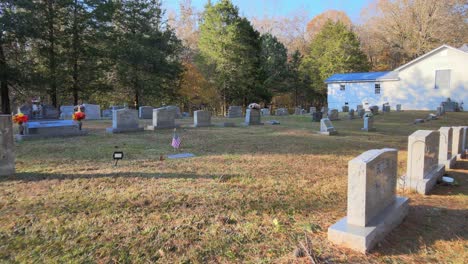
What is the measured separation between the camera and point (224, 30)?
3269 cm

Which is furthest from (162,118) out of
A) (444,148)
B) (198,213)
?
(444,148)

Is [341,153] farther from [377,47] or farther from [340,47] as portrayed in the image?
[377,47]

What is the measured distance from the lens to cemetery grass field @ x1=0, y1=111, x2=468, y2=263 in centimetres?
292

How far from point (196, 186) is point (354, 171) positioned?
254cm

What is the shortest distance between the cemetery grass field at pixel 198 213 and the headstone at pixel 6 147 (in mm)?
298

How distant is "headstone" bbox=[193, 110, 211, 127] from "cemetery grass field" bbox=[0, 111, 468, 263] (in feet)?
24.9

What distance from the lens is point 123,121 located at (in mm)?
12172

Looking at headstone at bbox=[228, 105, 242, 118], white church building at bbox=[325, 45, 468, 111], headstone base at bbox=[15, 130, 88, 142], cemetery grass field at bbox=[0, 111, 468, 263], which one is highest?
white church building at bbox=[325, 45, 468, 111]

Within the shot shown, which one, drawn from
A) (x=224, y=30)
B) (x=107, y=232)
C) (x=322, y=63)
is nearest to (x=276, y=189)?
(x=107, y=232)

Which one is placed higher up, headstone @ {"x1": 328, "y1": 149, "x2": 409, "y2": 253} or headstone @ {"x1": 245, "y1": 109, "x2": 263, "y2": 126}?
headstone @ {"x1": 245, "y1": 109, "x2": 263, "y2": 126}

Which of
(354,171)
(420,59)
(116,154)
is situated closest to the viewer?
(354,171)

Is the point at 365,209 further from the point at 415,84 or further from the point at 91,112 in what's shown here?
the point at 415,84

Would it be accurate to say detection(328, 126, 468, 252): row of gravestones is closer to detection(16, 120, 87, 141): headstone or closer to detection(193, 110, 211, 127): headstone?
Result: detection(16, 120, 87, 141): headstone

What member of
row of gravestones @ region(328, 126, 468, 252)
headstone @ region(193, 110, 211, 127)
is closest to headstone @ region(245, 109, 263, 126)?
headstone @ region(193, 110, 211, 127)
